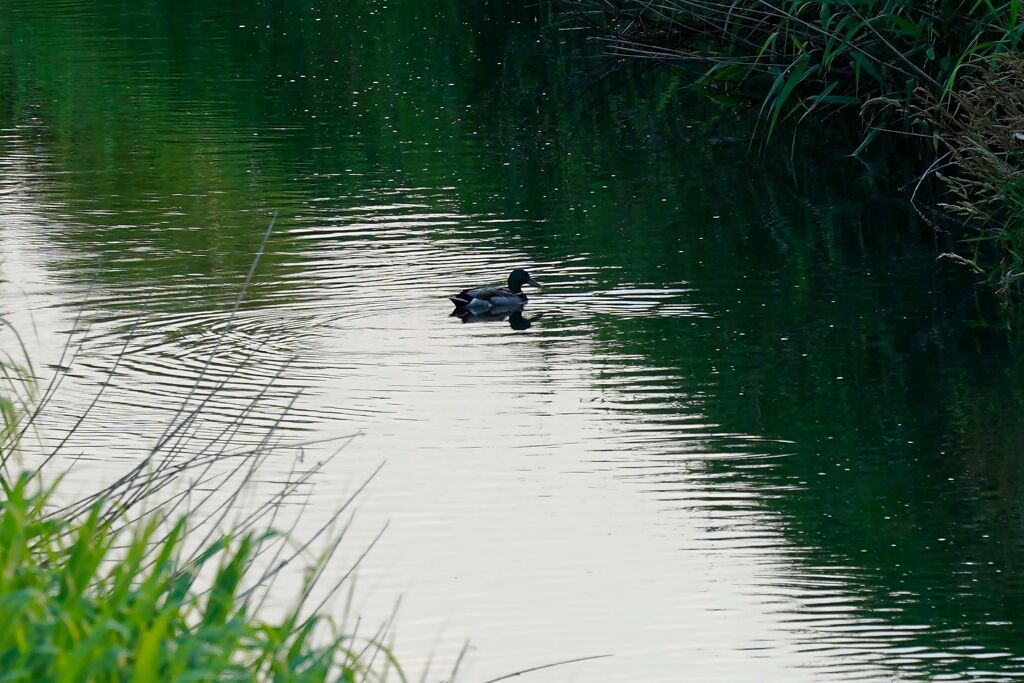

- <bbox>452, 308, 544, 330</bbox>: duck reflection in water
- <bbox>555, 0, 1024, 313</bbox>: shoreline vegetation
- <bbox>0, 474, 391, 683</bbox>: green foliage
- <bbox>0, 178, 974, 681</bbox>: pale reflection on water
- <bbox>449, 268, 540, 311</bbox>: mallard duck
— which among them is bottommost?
<bbox>0, 178, 974, 681</bbox>: pale reflection on water

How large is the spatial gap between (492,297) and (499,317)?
0.52 ft

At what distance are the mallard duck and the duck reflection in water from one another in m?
0.03

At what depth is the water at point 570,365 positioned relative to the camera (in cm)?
766

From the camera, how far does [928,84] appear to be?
611 inches

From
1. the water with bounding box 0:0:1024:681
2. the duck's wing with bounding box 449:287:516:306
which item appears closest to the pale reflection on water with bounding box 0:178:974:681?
the water with bounding box 0:0:1024:681

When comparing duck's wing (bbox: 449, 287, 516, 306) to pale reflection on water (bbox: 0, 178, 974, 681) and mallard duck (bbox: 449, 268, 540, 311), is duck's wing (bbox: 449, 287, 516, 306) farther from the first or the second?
pale reflection on water (bbox: 0, 178, 974, 681)

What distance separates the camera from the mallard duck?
1236 centimetres

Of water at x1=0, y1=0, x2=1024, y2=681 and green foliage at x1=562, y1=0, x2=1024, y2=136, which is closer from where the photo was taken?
water at x1=0, y1=0, x2=1024, y2=681

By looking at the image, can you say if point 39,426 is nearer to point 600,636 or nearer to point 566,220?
point 600,636

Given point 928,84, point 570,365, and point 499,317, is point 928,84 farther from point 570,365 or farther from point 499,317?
point 570,365

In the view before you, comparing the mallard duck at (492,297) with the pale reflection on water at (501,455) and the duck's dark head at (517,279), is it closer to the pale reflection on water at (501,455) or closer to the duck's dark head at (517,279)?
the duck's dark head at (517,279)

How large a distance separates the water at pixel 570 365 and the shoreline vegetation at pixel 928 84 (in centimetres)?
49

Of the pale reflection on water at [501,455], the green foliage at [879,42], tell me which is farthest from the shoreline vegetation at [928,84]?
the pale reflection on water at [501,455]

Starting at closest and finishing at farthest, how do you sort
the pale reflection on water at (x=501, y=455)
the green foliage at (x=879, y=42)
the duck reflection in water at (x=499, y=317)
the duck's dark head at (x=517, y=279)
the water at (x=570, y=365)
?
the pale reflection on water at (x=501, y=455) < the water at (x=570, y=365) < the duck reflection in water at (x=499, y=317) < the duck's dark head at (x=517, y=279) < the green foliage at (x=879, y=42)
